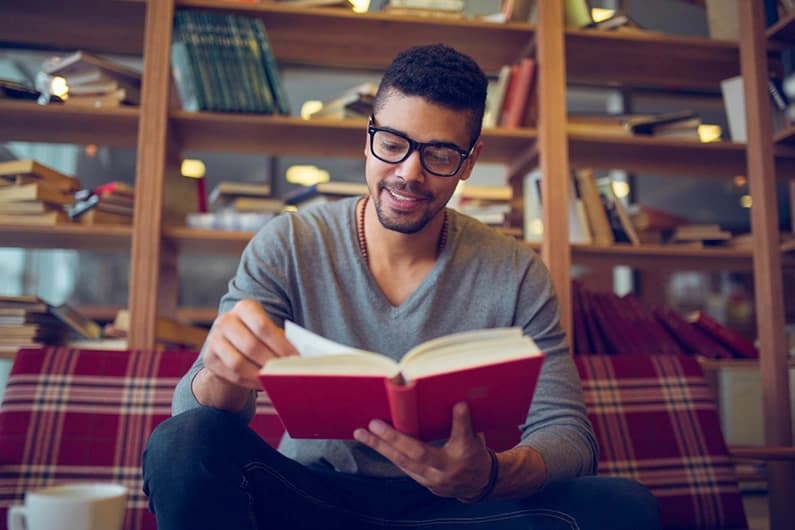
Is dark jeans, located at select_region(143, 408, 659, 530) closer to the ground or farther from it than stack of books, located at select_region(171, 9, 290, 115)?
closer to the ground

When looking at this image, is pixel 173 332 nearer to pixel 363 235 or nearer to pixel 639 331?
pixel 363 235

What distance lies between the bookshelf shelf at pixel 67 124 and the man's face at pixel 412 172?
3.65ft

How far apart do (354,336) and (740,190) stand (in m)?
4.07

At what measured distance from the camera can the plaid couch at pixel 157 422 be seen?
1570 mm

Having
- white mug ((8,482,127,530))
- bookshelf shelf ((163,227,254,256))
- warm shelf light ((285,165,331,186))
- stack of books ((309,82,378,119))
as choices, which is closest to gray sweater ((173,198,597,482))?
white mug ((8,482,127,530))

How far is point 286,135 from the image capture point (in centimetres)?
238

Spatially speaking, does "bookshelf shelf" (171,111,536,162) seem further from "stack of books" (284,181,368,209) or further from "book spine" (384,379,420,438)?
"book spine" (384,379,420,438)

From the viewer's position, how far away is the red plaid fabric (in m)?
1.55

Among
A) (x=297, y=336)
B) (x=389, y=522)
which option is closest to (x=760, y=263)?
(x=389, y=522)

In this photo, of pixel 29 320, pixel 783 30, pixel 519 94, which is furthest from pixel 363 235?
pixel 783 30

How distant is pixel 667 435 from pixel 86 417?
135cm

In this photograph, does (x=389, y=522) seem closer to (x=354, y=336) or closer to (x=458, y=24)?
(x=354, y=336)

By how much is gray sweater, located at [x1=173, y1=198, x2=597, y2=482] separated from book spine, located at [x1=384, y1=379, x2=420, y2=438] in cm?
46

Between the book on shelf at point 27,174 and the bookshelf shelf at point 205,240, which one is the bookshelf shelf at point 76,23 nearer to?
the book on shelf at point 27,174
